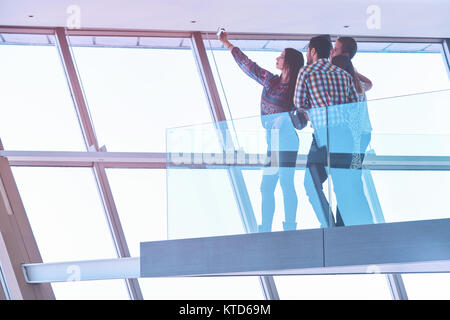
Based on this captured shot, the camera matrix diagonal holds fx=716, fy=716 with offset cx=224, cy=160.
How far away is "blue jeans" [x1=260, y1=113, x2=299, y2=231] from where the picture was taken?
15.8 ft

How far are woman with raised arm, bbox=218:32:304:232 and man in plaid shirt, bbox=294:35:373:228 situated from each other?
138 mm

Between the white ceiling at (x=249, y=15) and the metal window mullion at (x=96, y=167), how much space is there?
0.40 meters

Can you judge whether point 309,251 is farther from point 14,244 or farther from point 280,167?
point 14,244

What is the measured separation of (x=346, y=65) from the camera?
4.88m

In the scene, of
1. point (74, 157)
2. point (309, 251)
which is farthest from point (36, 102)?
point (309, 251)

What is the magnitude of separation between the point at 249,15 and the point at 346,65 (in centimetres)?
276

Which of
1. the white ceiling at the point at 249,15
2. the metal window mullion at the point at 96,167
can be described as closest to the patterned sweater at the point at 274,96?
the white ceiling at the point at 249,15

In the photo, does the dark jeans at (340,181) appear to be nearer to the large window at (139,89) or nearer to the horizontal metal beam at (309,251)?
the horizontal metal beam at (309,251)

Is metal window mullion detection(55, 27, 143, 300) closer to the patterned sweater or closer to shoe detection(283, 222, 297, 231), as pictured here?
the patterned sweater

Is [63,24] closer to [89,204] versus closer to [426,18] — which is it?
[89,204]

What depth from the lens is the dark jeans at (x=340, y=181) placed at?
454 cm

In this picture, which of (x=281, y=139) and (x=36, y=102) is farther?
(x=36, y=102)

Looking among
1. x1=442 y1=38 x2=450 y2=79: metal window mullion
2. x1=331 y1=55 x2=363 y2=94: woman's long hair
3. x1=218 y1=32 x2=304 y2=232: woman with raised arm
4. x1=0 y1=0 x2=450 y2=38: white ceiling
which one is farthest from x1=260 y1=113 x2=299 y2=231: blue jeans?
x1=442 y1=38 x2=450 y2=79: metal window mullion

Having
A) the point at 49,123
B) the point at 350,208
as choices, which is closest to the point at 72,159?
the point at 49,123
